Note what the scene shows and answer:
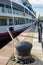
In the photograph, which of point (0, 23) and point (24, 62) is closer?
point (24, 62)

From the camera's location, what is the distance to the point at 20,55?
628cm

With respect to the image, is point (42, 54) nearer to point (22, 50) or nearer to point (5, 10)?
point (22, 50)

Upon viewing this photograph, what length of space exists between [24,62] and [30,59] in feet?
1.07

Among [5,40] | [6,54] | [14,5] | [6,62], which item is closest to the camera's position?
[6,62]

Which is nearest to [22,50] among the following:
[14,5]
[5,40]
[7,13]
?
[5,40]

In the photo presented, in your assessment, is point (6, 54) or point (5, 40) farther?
point (5, 40)

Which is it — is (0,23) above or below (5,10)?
below

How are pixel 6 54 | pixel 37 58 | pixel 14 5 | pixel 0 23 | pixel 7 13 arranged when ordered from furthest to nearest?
pixel 14 5 < pixel 0 23 < pixel 7 13 < pixel 6 54 < pixel 37 58

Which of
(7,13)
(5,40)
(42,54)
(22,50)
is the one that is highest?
(7,13)

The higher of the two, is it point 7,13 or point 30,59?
point 7,13

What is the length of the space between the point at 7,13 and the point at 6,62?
1558 centimetres

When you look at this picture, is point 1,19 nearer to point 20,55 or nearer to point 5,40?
point 5,40

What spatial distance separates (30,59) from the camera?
6418mm

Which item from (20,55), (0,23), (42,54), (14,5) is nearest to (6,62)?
(20,55)
